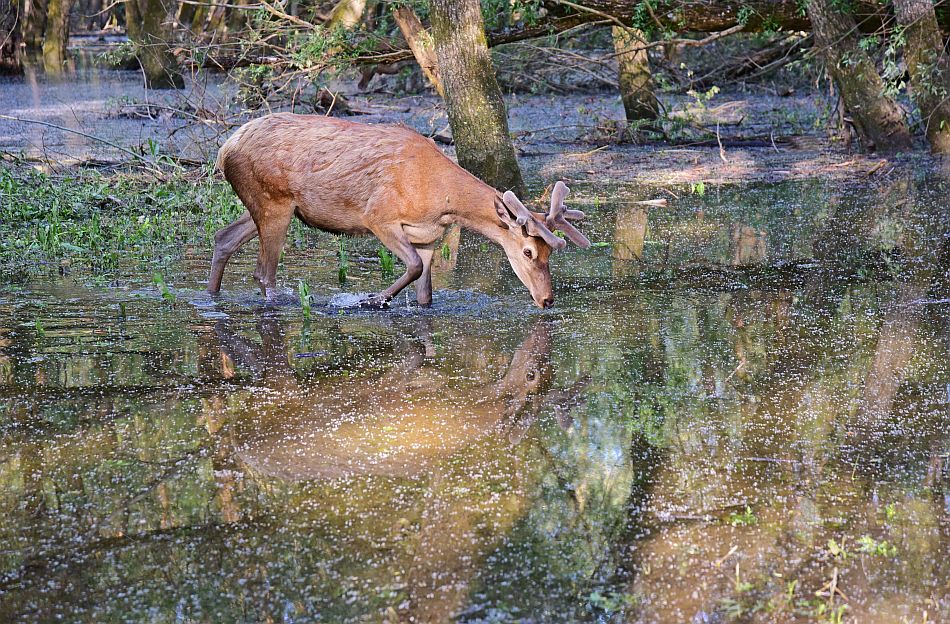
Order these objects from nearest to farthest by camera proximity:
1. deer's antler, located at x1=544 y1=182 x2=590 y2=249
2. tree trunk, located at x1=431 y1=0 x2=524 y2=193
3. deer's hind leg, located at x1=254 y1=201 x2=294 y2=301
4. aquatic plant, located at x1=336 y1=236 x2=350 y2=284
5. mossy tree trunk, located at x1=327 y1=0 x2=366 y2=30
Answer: deer's antler, located at x1=544 y1=182 x2=590 y2=249
deer's hind leg, located at x1=254 y1=201 x2=294 y2=301
aquatic plant, located at x1=336 y1=236 x2=350 y2=284
tree trunk, located at x1=431 y1=0 x2=524 y2=193
mossy tree trunk, located at x1=327 y1=0 x2=366 y2=30

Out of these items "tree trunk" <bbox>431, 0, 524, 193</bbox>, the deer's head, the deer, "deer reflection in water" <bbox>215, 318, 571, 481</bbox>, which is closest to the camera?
"deer reflection in water" <bbox>215, 318, 571, 481</bbox>

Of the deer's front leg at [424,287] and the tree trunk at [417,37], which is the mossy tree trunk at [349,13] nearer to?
the tree trunk at [417,37]

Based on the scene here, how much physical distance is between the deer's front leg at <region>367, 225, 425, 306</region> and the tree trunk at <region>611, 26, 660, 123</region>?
31.7 ft

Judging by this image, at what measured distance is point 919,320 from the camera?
746cm

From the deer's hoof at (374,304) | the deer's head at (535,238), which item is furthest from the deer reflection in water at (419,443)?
the deer's hoof at (374,304)

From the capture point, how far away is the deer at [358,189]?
8727mm

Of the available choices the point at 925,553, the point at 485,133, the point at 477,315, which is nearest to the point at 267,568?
the point at 925,553

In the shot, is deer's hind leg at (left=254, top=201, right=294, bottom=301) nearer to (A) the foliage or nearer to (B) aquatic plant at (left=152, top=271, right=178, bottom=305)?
(B) aquatic plant at (left=152, top=271, right=178, bottom=305)

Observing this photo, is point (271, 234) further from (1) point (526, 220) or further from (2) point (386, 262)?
(1) point (526, 220)

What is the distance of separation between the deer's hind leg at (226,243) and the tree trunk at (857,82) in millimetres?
8962

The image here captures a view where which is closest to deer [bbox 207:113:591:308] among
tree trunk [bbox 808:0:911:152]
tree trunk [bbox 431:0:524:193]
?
tree trunk [bbox 431:0:524:193]

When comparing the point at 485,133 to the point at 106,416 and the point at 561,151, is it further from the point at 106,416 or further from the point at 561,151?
the point at 106,416

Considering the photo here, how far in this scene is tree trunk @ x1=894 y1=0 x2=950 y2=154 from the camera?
14.9m

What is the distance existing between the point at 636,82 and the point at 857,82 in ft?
11.7
